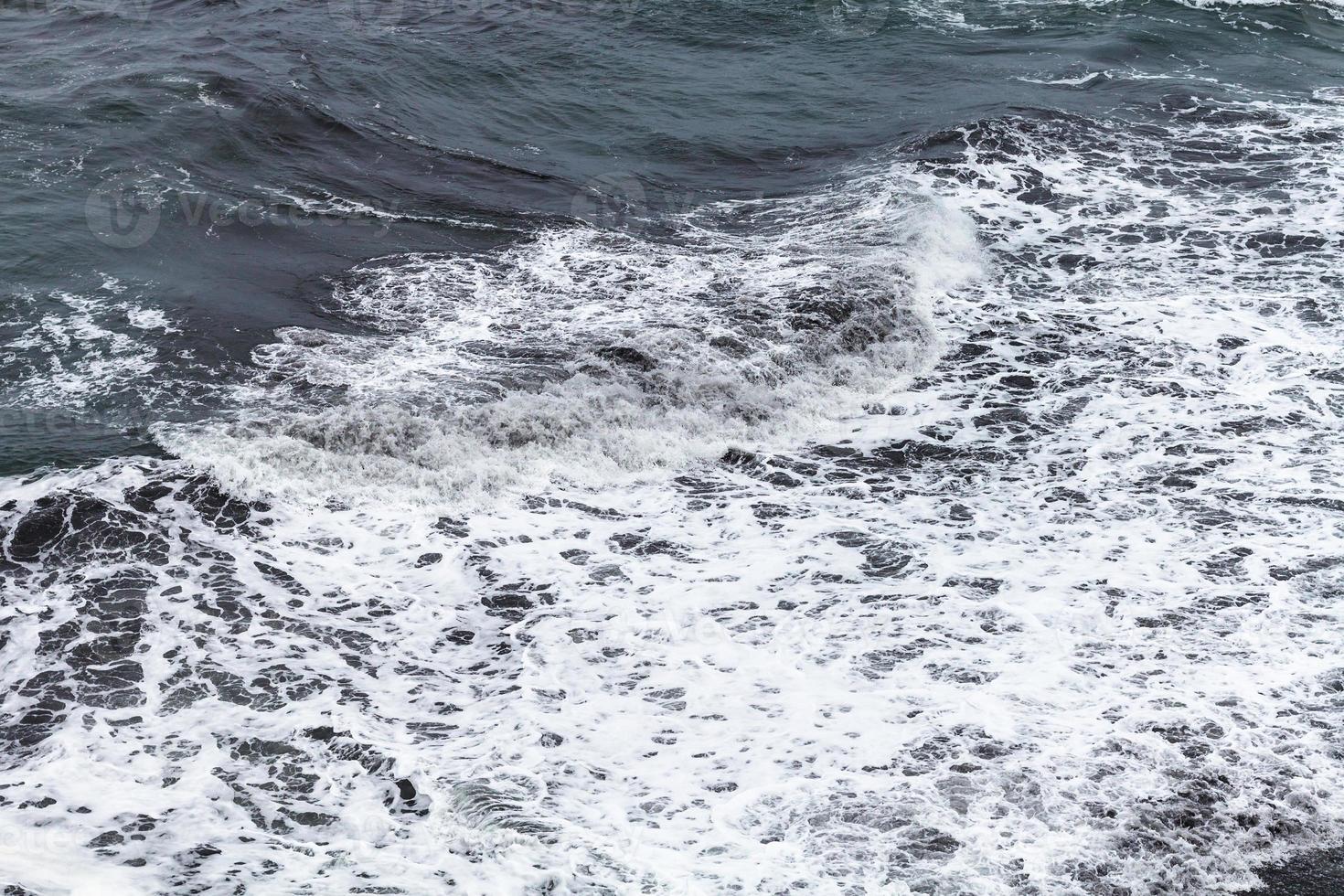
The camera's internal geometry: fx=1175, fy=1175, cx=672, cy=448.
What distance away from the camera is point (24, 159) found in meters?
14.6

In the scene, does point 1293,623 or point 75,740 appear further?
point 1293,623

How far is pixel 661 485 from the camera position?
9844 millimetres

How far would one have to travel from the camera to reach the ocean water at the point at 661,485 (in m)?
6.57

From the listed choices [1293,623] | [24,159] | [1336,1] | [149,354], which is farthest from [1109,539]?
[1336,1]

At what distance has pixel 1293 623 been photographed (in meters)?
7.91

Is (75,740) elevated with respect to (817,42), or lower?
lower

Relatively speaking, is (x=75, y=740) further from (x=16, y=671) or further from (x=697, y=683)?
(x=697, y=683)

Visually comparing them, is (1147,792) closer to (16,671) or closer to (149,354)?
(16,671)

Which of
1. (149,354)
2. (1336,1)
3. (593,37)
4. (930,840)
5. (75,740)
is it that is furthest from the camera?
(1336,1)

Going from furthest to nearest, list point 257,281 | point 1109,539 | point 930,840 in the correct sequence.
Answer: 1. point 257,281
2. point 1109,539
3. point 930,840

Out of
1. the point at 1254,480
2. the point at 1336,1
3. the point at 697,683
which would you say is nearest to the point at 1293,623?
the point at 1254,480

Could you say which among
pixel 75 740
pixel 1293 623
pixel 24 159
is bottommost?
pixel 75 740

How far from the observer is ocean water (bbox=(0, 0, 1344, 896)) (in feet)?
21.5

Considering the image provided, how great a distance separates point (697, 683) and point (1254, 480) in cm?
514
